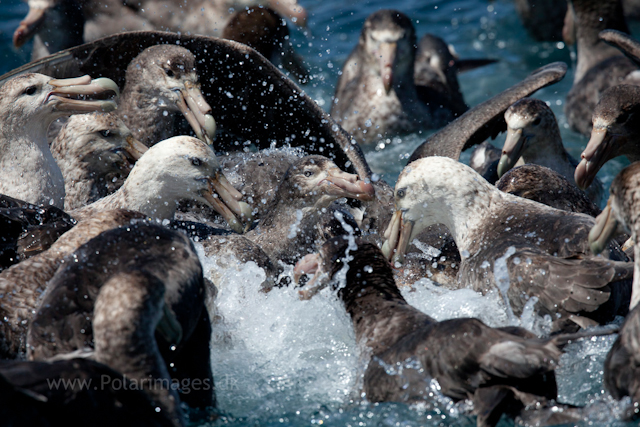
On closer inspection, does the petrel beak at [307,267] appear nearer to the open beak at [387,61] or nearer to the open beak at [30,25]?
Answer: the open beak at [387,61]

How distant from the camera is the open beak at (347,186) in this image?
5566 millimetres

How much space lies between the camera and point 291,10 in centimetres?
1026

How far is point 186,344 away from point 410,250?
2164 mm

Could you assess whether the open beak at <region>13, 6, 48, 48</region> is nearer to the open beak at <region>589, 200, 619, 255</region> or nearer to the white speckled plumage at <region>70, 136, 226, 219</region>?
the white speckled plumage at <region>70, 136, 226, 219</region>

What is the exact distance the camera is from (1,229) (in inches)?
208

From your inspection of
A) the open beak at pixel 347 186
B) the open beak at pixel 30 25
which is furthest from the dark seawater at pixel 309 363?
the open beak at pixel 30 25

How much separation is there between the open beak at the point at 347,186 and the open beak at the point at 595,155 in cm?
194

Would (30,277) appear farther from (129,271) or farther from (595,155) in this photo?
(595,155)

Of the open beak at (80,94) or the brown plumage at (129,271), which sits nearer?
the brown plumage at (129,271)

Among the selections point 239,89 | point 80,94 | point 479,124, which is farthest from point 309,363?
point 479,124

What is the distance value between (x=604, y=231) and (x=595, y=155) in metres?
2.42

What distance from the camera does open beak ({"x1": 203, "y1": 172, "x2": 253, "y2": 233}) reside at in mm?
5684

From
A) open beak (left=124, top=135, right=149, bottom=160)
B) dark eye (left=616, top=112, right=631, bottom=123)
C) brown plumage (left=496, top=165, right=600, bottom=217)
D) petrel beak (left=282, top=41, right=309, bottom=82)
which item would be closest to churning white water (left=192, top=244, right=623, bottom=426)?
brown plumage (left=496, top=165, right=600, bottom=217)

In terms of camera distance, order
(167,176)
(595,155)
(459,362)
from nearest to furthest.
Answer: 1. (459,362)
2. (167,176)
3. (595,155)
